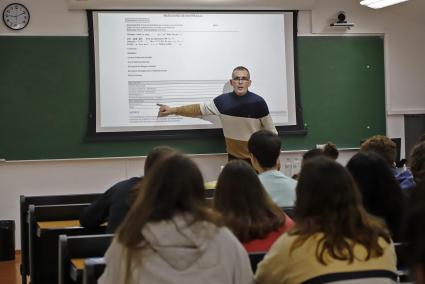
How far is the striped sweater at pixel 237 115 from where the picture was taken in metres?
6.82

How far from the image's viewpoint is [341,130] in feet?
24.5

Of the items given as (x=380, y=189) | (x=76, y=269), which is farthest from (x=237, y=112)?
(x=76, y=269)

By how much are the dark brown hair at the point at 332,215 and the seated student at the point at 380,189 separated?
2.41ft

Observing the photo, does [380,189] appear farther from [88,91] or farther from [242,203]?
[88,91]

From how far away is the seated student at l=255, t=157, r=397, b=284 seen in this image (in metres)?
2.02

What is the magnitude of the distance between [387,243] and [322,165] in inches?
13.3

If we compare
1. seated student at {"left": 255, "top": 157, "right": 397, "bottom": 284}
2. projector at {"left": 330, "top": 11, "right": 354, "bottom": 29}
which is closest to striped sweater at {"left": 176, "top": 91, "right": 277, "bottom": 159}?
projector at {"left": 330, "top": 11, "right": 354, "bottom": 29}

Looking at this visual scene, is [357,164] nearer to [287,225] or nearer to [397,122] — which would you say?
[287,225]

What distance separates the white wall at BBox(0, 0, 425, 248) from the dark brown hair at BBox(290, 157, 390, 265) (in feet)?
16.3

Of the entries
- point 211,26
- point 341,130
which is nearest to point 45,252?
point 211,26

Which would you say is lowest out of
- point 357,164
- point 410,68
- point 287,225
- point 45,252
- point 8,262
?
point 8,262

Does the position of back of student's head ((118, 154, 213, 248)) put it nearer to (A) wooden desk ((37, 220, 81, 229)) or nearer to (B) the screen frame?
(A) wooden desk ((37, 220, 81, 229))

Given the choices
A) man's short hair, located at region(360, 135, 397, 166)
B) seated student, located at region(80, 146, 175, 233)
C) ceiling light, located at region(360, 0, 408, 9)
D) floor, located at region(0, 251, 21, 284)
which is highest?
ceiling light, located at region(360, 0, 408, 9)

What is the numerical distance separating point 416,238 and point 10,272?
221 inches
